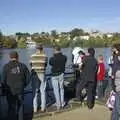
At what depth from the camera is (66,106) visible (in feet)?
36.3

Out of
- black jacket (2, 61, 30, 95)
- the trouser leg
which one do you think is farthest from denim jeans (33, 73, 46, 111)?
the trouser leg

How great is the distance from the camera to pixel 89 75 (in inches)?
429

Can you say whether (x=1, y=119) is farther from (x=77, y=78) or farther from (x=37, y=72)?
(x=77, y=78)

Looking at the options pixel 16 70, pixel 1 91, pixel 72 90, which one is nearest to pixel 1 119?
pixel 1 91

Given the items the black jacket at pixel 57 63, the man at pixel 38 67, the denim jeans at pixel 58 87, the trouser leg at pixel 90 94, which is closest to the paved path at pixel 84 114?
the trouser leg at pixel 90 94

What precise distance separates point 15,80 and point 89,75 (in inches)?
101

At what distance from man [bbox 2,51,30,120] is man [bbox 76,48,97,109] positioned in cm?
223

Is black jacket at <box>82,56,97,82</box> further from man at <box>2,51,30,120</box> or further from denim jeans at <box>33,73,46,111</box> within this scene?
man at <box>2,51,30,120</box>

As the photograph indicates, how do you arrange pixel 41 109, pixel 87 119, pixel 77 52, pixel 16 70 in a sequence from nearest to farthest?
pixel 16 70
pixel 87 119
pixel 41 109
pixel 77 52

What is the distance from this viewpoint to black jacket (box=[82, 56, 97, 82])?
10836 mm

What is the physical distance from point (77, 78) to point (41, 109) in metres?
2.66

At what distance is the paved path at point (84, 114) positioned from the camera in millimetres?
9906

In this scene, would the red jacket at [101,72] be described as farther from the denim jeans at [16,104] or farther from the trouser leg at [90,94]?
the denim jeans at [16,104]

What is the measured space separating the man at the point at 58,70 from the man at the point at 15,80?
1.56 m
